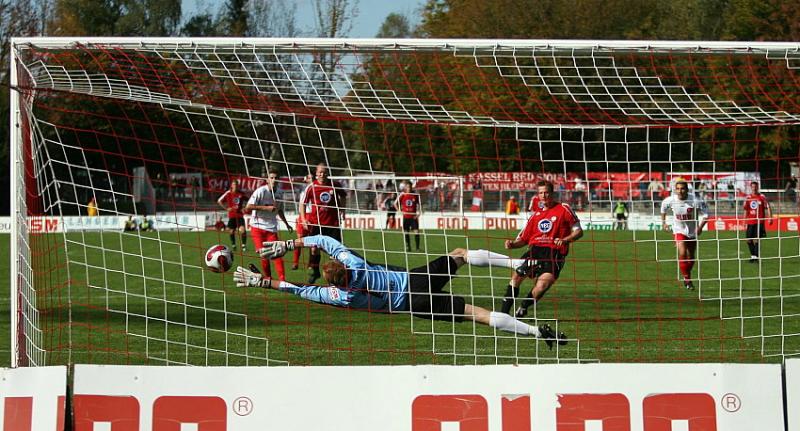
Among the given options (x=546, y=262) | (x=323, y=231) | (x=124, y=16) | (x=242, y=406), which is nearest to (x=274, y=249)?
(x=242, y=406)

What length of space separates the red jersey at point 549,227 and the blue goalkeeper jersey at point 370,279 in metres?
2.78

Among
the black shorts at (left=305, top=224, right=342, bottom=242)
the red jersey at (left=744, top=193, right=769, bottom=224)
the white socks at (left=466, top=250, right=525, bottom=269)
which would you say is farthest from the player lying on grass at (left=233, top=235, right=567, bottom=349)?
the red jersey at (left=744, top=193, right=769, bottom=224)

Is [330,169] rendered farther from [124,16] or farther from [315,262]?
[124,16]

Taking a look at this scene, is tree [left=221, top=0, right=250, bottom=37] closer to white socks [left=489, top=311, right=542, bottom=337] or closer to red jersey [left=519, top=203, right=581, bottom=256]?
red jersey [left=519, top=203, right=581, bottom=256]

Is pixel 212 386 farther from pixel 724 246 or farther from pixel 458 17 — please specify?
pixel 458 17

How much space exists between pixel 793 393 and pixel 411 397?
221cm

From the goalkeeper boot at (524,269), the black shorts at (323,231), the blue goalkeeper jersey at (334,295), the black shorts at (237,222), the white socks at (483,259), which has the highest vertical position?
the black shorts at (237,222)

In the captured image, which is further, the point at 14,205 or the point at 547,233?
the point at 547,233

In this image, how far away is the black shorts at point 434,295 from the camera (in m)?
7.93

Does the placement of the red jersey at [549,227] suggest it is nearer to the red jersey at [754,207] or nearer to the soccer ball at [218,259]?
the soccer ball at [218,259]

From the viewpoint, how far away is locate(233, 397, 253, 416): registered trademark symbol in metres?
5.70

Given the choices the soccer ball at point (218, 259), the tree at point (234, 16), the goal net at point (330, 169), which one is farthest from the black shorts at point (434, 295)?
the tree at point (234, 16)

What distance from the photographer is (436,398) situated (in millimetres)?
5680

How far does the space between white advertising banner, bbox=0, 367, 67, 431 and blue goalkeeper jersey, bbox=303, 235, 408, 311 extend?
8.76ft
